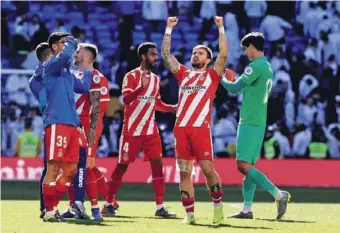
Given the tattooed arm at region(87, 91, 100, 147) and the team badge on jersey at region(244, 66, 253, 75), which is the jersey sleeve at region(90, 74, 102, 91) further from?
the team badge on jersey at region(244, 66, 253, 75)

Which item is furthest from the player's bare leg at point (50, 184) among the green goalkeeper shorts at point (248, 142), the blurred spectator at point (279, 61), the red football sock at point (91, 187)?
the blurred spectator at point (279, 61)

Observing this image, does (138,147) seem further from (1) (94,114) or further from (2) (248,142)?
(2) (248,142)

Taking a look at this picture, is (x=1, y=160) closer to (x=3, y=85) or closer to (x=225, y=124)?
(x=3, y=85)

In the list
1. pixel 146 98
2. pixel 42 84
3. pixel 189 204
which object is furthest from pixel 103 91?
pixel 189 204

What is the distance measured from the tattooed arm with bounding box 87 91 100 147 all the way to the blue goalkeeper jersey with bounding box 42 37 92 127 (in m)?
0.61

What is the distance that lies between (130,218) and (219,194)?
1.43m

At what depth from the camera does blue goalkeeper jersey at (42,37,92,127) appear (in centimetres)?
1188

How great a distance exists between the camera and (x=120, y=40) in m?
27.1

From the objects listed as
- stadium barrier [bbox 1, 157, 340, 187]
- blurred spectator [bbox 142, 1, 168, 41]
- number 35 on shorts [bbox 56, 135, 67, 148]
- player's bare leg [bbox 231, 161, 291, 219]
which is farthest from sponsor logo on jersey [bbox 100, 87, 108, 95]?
blurred spectator [bbox 142, 1, 168, 41]

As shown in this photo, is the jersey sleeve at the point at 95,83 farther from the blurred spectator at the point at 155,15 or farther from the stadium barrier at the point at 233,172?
the blurred spectator at the point at 155,15

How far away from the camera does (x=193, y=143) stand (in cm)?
1223

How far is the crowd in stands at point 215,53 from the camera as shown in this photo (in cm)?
2458

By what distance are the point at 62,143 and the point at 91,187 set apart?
125 cm

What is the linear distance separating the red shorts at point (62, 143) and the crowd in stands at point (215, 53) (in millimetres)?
11939
